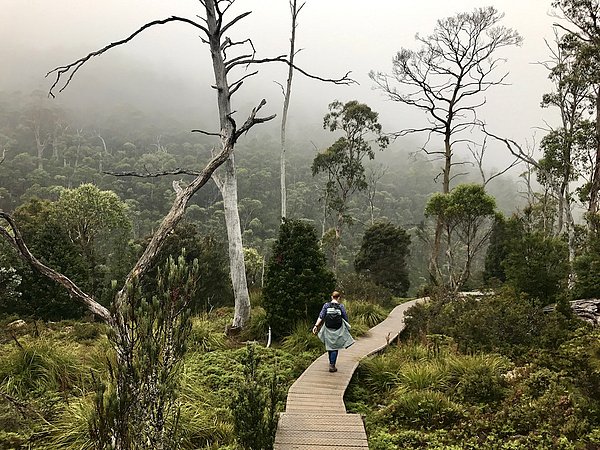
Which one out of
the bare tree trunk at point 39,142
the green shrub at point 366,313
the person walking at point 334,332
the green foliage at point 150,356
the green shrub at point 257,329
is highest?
the bare tree trunk at point 39,142

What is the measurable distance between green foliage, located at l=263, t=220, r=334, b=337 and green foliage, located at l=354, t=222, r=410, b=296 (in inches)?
447

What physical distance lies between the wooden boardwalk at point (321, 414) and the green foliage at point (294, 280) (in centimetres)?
158

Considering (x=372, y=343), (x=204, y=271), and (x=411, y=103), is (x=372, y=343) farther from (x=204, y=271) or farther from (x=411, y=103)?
(x=411, y=103)

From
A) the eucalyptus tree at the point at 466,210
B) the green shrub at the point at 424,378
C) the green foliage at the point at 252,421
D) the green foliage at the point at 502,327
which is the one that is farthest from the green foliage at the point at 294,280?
the green foliage at the point at 252,421

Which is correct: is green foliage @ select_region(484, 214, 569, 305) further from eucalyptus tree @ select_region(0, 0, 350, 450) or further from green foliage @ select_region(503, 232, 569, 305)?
eucalyptus tree @ select_region(0, 0, 350, 450)

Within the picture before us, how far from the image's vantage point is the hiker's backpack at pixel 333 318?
23.4ft

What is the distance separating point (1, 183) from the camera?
135 ft

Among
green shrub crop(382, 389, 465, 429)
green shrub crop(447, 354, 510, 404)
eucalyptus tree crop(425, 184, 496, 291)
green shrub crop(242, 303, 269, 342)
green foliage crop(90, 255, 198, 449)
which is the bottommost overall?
green shrub crop(242, 303, 269, 342)

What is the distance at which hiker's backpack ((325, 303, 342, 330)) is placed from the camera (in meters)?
7.14

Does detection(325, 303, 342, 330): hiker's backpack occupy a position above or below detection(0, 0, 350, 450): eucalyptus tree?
below

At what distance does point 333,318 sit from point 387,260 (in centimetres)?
1452

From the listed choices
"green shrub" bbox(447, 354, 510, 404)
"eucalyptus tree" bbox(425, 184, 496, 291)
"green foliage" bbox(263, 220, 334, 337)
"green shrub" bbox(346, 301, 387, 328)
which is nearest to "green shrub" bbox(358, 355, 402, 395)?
"green shrub" bbox(447, 354, 510, 404)

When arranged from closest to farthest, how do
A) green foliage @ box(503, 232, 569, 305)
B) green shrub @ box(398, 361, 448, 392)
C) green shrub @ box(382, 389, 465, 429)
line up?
green shrub @ box(382, 389, 465, 429) < green shrub @ box(398, 361, 448, 392) < green foliage @ box(503, 232, 569, 305)

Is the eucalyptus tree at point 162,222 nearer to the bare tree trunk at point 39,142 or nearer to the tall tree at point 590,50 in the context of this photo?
the tall tree at point 590,50
